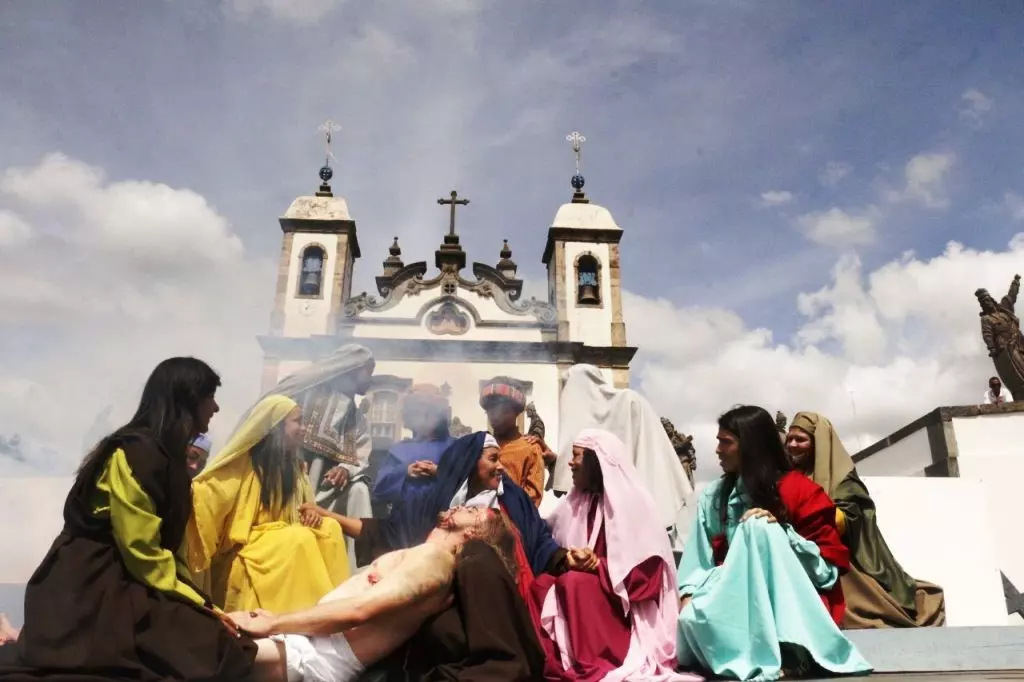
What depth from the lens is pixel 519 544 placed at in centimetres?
314

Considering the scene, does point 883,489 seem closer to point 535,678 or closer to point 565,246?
point 535,678

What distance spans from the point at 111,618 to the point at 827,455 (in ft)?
11.8

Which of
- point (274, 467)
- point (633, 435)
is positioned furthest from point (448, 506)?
point (633, 435)

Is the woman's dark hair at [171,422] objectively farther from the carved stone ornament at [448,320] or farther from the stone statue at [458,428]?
the carved stone ornament at [448,320]

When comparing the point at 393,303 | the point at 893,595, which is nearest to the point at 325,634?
the point at 893,595

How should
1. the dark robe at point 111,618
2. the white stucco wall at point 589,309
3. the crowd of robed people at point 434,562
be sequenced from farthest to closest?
the white stucco wall at point 589,309 < the crowd of robed people at point 434,562 < the dark robe at point 111,618

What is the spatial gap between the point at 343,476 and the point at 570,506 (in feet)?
4.75

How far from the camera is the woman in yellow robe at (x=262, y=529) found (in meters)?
2.68

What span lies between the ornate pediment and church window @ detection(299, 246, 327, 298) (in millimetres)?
1071

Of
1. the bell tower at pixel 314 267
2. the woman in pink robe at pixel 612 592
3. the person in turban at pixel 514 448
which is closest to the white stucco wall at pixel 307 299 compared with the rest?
the bell tower at pixel 314 267

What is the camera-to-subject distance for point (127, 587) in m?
2.02

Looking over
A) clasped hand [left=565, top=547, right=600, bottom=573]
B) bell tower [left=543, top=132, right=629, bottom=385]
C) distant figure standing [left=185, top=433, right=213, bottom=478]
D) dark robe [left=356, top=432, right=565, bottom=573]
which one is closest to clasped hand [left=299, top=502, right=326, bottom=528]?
dark robe [left=356, top=432, right=565, bottom=573]

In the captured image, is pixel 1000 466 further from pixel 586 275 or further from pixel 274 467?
pixel 586 275

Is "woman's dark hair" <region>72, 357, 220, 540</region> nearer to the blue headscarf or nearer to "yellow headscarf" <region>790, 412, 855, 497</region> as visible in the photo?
the blue headscarf
